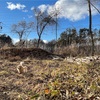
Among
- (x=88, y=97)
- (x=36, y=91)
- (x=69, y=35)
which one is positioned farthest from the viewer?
(x=69, y=35)

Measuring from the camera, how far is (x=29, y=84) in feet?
15.9

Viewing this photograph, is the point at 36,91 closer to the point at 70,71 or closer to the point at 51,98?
the point at 51,98

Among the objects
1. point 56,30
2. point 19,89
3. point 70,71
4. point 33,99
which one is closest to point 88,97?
point 33,99

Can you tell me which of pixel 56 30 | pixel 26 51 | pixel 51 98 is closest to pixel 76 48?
pixel 26 51

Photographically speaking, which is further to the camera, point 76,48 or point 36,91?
point 76,48

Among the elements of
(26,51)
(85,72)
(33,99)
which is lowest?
(33,99)

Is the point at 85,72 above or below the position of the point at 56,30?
below

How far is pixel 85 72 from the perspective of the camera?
5.28m

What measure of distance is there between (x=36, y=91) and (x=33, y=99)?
0.49m

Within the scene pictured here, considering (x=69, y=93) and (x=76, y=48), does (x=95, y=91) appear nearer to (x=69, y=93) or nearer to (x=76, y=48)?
(x=69, y=93)

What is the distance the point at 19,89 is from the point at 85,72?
1711 millimetres

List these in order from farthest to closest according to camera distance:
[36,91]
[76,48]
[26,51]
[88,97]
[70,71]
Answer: [76,48], [26,51], [70,71], [36,91], [88,97]

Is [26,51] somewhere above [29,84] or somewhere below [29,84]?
above

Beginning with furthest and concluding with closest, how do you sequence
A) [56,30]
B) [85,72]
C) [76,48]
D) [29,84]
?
[56,30] → [76,48] → [85,72] → [29,84]
